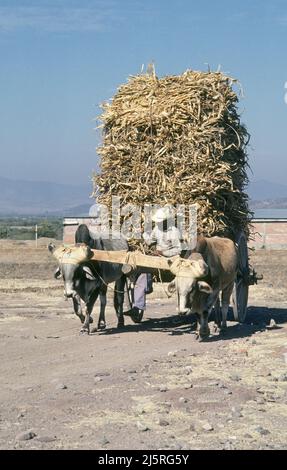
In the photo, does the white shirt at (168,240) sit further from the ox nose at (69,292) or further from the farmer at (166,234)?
the ox nose at (69,292)

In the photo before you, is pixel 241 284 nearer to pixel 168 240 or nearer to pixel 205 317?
pixel 168 240

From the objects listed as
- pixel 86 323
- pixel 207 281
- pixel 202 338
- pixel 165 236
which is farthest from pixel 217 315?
pixel 86 323

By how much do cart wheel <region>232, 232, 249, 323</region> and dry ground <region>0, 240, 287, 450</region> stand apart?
0.35m

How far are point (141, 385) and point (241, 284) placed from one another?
6583 millimetres

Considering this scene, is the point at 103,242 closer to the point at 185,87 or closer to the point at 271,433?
the point at 185,87

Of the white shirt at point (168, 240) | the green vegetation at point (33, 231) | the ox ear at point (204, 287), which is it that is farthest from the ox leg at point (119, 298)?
the green vegetation at point (33, 231)

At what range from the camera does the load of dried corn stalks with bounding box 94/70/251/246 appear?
12.8 metres

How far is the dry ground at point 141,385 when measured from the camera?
688 centimetres

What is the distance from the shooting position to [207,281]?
12.4 m

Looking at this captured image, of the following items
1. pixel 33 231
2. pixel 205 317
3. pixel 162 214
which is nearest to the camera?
pixel 205 317

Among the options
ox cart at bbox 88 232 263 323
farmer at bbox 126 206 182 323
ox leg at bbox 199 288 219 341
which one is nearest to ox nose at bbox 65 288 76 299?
ox cart at bbox 88 232 263 323

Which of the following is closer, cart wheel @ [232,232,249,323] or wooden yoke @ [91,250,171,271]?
wooden yoke @ [91,250,171,271]

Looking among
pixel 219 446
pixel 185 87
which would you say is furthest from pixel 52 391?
pixel 185 87

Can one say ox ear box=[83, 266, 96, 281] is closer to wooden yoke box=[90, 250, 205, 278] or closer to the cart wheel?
wooden yoke box=[90, 250, 205, 278]
